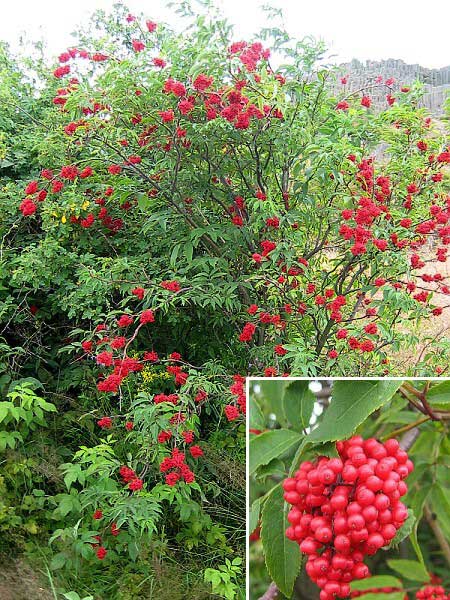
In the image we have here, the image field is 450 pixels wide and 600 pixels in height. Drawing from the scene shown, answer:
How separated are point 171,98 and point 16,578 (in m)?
2.19

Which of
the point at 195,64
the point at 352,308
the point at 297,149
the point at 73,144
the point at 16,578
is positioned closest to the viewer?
the point at 16,578

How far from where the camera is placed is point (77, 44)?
456cm

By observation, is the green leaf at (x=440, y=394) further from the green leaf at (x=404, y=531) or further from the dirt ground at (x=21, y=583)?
the dirt ground at (x=21, y=583)

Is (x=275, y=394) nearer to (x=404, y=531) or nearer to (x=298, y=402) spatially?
(x=298, y=402)

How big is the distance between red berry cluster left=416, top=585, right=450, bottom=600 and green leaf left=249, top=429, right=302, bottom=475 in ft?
0.87

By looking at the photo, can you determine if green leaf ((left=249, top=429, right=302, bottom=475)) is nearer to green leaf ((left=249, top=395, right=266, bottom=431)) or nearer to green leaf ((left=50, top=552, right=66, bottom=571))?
green leaf ((left=249, top=395, right=266, bottom=431))

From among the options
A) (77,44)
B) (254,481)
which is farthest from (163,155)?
(254,481)

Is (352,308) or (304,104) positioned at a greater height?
(304,104)

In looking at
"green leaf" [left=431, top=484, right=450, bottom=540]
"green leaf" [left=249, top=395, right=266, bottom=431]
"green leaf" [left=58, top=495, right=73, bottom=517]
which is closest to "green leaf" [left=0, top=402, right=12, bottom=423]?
"green leaf" [left=58, top=495, right=73, bottom=517]

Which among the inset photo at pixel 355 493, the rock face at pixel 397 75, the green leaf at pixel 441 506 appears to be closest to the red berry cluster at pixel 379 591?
the inset photo at pixel 355 493

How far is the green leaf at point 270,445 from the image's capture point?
111 cm

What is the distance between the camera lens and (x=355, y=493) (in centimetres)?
A: 105

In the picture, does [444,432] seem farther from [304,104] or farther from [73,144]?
[73,144]

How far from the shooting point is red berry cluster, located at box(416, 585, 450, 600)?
0.95m
